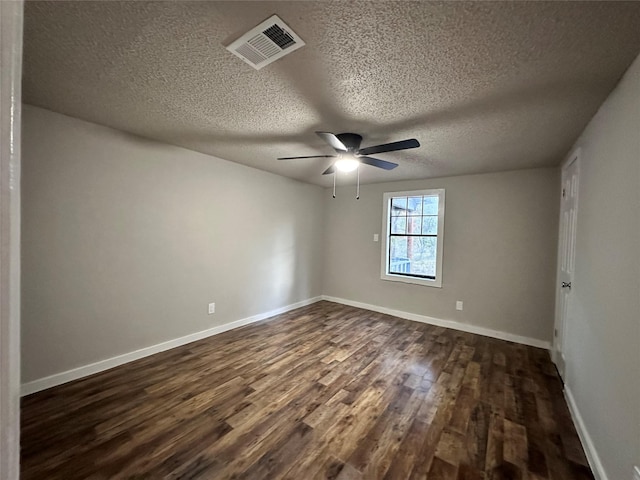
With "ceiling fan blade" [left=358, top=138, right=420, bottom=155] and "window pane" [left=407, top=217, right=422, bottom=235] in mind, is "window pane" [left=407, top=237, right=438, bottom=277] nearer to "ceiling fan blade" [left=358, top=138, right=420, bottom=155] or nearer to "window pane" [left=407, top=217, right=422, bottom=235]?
"window pane" [left=407, top=217, right=422, bottom=235]

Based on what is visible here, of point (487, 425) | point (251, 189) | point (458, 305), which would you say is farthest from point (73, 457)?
point (458, 305)

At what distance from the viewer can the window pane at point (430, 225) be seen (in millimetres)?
4242

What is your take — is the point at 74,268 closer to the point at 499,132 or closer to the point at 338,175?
the point at 338,175

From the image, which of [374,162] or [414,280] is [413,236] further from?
[374,162]

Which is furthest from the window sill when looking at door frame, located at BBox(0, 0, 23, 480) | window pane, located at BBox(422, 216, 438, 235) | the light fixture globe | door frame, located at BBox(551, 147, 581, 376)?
door frame, located at BBox(0, 0, 23, 480)

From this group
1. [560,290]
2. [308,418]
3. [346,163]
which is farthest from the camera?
[560,290]

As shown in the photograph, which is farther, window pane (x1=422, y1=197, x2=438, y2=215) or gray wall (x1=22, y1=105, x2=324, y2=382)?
window pane (x1=422, y1=197, x2=438, y2=215)

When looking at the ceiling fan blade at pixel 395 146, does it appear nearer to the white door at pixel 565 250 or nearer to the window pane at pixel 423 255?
the white door at pixel 565 250

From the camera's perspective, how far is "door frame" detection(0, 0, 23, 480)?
299 mm

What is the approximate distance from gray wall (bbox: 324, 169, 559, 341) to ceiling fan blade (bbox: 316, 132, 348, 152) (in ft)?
7.70

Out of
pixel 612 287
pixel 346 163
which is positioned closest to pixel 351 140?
pixel 346 163

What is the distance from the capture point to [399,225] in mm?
4637

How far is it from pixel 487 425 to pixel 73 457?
2.68 metres

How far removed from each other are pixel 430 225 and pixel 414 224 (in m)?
0.26
